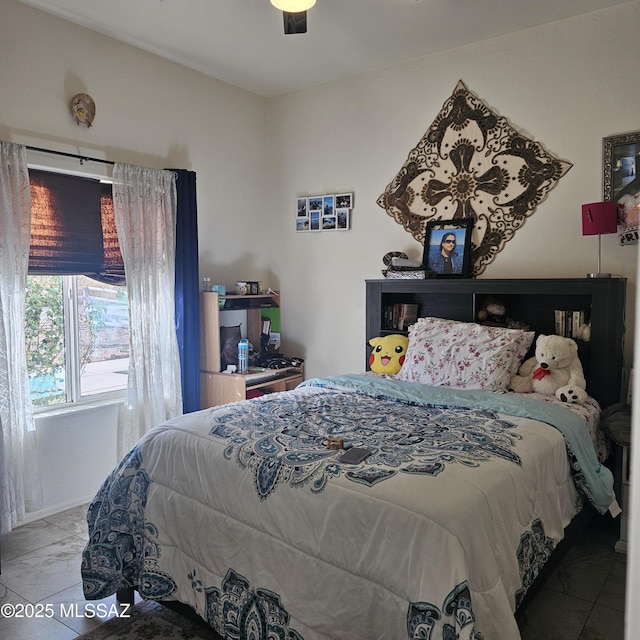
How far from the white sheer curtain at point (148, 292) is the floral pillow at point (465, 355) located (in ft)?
5.13

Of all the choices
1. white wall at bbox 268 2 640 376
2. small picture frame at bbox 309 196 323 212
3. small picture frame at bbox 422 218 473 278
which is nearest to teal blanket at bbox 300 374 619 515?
white wall at bbox 268 2 640 376

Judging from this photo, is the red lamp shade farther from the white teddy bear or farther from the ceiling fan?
the ceiling fan

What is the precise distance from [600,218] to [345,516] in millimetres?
2223

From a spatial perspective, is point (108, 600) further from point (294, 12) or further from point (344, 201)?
point (344, 201)

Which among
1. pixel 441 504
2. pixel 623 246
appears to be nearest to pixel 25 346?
pixel 441 504

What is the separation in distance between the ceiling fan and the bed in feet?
5.66

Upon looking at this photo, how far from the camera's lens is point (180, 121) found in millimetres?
3836

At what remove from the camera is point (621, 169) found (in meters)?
3.03

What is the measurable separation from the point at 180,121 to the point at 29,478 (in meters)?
2.52

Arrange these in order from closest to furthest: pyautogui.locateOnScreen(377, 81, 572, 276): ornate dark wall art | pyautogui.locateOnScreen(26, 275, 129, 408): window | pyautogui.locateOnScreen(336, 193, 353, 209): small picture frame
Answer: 1. pyautogui.locateOnScreen(26, 275, 129, 408): window
2. pyautogui.locateOnScreen(377, 81, 572, 276): ornate dark wall art
3. pyautogui.locateOnScreen(336, 193, 353, 209): small picture frame

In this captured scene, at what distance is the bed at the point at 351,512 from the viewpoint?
1.50 metres

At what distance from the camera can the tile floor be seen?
2.11m

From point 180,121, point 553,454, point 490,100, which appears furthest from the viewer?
point 180,121

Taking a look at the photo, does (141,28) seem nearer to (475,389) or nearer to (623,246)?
(475,389)
